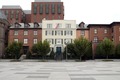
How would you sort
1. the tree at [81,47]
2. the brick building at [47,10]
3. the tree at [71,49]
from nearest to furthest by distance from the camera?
1. the tree at [81,47]
2. the tree at [71,49]
3. the brick building at [47,10]

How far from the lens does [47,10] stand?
335ft

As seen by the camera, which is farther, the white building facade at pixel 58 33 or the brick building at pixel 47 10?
the brick building at pixel 47 10

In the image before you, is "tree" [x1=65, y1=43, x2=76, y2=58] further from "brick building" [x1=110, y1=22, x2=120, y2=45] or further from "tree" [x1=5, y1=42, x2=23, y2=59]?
"tree" [x1=5, y1=42, x2=23, y2=59]

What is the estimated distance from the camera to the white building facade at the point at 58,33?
71.4 m

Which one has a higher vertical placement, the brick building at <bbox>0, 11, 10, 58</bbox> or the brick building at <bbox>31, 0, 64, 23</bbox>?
→ the brick building at <bbox>31, 0, 64, 23</bbox>

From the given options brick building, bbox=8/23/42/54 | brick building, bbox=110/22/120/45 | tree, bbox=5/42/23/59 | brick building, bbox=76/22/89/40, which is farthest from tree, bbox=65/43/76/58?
tree, bbox=5/42/23/59

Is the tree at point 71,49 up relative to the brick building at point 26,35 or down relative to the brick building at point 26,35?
down

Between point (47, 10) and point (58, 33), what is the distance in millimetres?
32348

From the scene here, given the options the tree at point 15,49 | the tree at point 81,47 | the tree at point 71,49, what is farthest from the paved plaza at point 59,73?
the tree at point 71,49

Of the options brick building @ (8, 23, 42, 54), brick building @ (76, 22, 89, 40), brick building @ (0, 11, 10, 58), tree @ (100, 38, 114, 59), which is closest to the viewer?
A: tree @ (100, 38, 114, 59)

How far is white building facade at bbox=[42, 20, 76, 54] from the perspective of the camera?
71438mm

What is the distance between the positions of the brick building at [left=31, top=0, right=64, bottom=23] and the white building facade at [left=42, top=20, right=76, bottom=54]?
28.3 m

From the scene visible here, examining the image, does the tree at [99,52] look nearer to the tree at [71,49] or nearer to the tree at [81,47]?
the tree at [81,47]

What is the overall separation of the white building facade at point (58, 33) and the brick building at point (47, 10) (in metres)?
28.3
